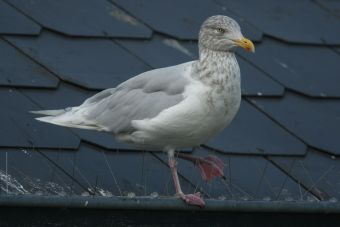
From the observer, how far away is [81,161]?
5418 mm

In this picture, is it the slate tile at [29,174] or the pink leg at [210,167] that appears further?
the pink leg at [210,167]

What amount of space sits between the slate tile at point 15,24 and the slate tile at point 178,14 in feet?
1.47

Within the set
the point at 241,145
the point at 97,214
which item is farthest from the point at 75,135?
the point at 97,214

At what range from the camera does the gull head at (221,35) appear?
535 centimetres

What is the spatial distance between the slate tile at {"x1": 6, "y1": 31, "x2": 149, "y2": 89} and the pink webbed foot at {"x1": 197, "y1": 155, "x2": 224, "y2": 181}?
2.13 ft

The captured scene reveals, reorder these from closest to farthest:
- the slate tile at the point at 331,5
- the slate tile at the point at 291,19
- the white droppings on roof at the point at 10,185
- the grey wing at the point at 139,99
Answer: the white droppings on roof at the point at 10,185 → the grey wing at the point at 139,99 → the slate tile at the point at 291,19 → the slate tile at the point at 331,5

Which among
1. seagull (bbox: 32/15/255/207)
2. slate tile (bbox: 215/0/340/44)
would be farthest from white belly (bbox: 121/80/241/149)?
slate tile (bbox: 215/0/340/44)

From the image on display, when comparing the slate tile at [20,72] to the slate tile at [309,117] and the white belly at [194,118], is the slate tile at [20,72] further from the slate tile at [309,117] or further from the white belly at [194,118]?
the slate tile at [309,117]

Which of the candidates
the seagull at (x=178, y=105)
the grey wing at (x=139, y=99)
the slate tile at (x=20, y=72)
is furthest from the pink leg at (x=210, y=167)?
the slate tile at (x=20, y=72)

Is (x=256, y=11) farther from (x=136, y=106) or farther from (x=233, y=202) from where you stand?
(x=233, y=202)

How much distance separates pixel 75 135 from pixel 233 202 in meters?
1.25

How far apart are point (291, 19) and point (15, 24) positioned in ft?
4.21

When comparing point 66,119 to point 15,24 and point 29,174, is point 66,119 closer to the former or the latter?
point 29,174

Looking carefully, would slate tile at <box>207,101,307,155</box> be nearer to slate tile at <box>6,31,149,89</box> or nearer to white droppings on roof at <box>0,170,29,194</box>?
slate tile at <box>6,31,149,89</box>
